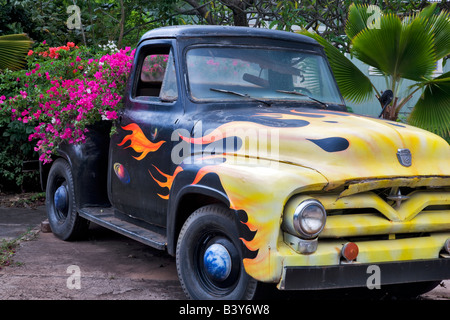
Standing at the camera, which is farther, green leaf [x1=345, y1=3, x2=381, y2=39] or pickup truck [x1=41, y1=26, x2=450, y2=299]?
green leaf [x1=345, y1=3, x2=381, y2=39]

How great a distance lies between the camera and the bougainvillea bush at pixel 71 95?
6043mm

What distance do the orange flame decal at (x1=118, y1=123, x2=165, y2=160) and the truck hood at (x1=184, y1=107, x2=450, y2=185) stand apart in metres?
0.71

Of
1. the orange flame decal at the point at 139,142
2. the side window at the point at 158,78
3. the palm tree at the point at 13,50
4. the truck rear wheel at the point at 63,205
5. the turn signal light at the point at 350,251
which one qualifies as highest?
the palm tree at the point at 13,50

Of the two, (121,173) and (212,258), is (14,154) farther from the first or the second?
(212,258)

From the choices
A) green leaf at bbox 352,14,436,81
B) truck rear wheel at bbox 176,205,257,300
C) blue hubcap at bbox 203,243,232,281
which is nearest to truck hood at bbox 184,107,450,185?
truck rear wheel at bbox 176,205,257,300

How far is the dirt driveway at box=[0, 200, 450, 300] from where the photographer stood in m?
4.85

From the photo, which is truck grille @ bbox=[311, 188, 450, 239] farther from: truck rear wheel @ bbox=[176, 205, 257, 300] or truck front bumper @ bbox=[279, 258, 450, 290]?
truck rear wheel @ bbox=[176, 205, 257, 300]

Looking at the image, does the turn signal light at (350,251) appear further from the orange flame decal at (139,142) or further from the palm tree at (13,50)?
the palm tree at (13,50)

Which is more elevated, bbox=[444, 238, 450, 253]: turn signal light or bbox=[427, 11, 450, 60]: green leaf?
bbox=[427, 11, 450, 60]: green leaf

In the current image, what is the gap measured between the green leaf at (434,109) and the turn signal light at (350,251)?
4.16m

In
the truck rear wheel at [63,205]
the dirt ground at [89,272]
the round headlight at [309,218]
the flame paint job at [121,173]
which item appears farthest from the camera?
the truck rear wheel at [63,205]

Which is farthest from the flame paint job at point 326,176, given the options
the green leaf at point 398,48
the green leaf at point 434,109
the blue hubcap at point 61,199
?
the green leaf at point 434,109

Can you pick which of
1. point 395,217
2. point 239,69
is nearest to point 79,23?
point 239,69

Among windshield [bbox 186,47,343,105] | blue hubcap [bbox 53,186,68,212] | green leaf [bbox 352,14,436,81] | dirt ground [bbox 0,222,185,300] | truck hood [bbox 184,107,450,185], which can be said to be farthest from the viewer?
green leaf [bbox 352,14,436,81]
